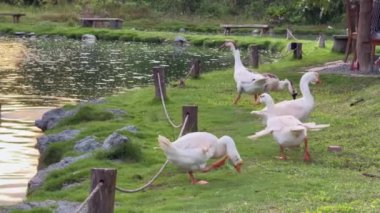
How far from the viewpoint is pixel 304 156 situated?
36.3 feet

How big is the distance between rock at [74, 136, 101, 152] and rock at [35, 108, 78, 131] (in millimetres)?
3409

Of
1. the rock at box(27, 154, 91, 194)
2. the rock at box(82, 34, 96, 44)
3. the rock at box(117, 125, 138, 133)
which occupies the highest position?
the rock at box(117, 125, 138, 133)

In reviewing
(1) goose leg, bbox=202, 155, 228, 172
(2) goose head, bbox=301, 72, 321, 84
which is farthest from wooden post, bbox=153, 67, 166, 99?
(1) goose leg, bbox=202, 155, 228, 172

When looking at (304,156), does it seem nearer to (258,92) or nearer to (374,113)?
(374,113)

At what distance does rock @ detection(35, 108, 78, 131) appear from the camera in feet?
56.0

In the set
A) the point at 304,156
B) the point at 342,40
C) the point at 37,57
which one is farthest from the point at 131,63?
the point at 304,156

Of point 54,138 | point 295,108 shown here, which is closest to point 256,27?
point 54,138

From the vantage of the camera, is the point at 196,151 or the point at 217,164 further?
the point at 217,164

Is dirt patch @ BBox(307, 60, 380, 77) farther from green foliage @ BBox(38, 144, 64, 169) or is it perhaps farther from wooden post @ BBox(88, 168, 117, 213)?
wooden post @ BBox(88, 168, 117, 213)

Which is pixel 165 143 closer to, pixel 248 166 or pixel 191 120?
pixel 248 166

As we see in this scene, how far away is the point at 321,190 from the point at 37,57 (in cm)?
2873

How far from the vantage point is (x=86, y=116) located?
16.3 meters

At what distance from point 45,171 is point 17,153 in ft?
9.41

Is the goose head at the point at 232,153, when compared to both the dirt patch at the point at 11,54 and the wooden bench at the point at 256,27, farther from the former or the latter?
the wooden bench at the point at 256,27
